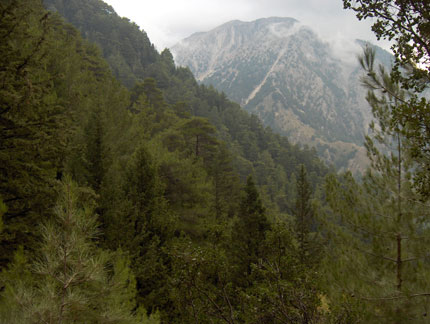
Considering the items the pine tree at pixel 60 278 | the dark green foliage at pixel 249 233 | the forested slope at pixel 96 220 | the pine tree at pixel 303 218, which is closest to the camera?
the pine tree at pixel 60 278

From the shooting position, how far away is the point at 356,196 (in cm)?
770

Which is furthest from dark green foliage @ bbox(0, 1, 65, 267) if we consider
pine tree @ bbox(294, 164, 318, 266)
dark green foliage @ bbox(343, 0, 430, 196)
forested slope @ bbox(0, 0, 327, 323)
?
pine tree @ bbox(294, 164, 318, 266)

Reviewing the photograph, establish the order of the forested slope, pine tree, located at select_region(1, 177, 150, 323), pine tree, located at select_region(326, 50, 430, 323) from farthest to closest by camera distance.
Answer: pine tree, located at select_region(326, 50, 430, 323) < the forested slope < pine tree, located at select_region(1, 177, 150, 323)

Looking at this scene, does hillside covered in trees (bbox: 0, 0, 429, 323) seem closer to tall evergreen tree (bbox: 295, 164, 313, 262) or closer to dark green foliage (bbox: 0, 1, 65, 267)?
dark green foliage (bbox: 0, 1, 65, 267)

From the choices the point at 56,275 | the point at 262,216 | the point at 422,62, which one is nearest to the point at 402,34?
the point at 422,62

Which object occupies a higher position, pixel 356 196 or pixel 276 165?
pixel 356 196

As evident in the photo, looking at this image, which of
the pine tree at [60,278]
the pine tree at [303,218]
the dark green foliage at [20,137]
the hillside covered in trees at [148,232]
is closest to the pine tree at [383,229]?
the hillside covered in trees at [148,232]

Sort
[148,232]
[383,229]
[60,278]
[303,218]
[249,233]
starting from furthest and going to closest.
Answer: [303,218]
[249,233]
[148,232]
[383,229]
[60,278]

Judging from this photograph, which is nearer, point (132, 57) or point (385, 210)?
point (385, 210)

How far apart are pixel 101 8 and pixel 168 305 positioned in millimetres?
83476

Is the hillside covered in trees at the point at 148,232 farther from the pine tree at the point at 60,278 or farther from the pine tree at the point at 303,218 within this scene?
the pine tree at the point at 303,218

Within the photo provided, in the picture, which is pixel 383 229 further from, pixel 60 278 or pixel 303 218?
pixel 303 218

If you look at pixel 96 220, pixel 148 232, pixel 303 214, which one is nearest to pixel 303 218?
pixel 303 214

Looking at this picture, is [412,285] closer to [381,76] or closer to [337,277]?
[337,277]
